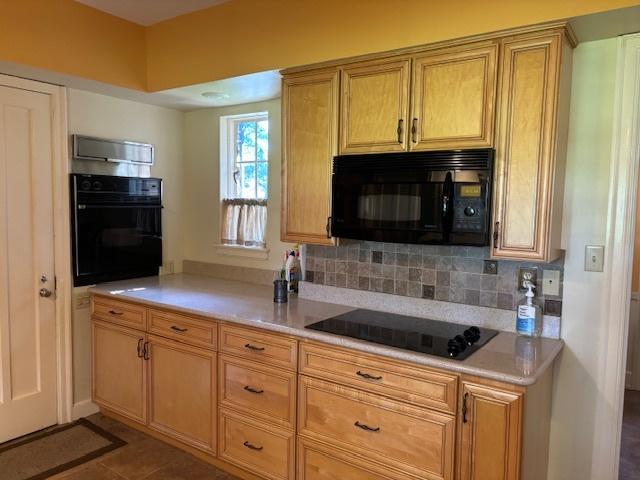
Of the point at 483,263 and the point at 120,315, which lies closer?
the point at 483,263

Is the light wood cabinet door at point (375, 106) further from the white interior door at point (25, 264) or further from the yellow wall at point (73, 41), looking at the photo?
the white interior door at point (25, 264)

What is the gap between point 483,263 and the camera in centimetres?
237

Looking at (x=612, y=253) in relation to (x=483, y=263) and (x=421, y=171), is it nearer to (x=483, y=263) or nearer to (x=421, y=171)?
(x=483, y=263)

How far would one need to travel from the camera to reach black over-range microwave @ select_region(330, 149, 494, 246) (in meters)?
2.05

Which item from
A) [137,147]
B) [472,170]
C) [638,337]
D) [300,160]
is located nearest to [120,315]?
[137,147]

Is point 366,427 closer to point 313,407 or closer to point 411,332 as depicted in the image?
point 313,407

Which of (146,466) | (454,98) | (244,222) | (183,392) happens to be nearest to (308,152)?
(454,98)

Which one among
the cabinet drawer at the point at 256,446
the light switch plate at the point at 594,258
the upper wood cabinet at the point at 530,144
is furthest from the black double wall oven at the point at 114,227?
the light switch plate at the point at 594,258

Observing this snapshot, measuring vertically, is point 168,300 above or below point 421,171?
below

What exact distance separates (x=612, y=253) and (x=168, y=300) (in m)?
2.30

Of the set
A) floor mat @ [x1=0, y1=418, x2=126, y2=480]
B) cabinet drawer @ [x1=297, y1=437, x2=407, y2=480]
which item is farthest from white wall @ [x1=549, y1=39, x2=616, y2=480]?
floor mat @ [x1=0, y1=418, x2=126, y2=480]

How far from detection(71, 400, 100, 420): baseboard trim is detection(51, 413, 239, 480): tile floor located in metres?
0.52

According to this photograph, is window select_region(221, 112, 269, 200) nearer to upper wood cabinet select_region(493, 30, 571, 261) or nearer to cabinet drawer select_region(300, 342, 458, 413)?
cabinet drawer select_region(300, 342, 458, 413)

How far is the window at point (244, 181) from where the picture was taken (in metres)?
3.44
